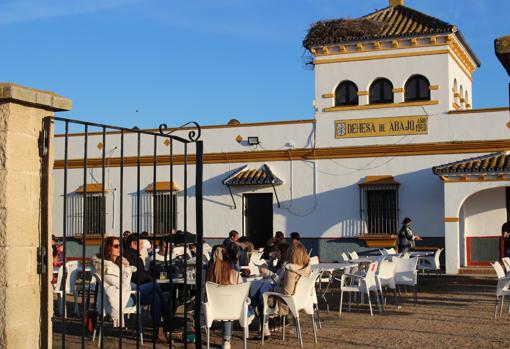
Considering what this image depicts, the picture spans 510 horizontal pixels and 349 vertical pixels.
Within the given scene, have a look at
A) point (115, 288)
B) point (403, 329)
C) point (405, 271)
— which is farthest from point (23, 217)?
point (405, 271)

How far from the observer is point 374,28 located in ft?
74.1

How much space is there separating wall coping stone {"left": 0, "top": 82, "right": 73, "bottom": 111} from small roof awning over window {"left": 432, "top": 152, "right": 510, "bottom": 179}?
622 inches

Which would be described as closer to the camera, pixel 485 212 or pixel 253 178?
pixel 485 212

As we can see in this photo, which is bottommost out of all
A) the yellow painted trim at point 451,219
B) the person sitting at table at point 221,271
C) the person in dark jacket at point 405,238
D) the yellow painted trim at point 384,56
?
the person sitting at table at point 221,271

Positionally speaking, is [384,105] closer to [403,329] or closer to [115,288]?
[403,329]

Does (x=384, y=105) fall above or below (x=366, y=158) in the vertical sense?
above

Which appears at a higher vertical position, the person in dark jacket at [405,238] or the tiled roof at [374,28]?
the tiled roof at [374,28]

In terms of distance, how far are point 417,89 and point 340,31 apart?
282 centimetres

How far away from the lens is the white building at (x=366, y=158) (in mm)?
21188

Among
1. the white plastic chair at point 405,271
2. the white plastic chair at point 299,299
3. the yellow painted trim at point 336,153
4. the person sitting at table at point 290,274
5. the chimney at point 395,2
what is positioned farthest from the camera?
the chimney at point 395,2

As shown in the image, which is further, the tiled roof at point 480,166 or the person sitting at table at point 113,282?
the tiled roof at point 480,166

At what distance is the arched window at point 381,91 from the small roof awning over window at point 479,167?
120 inches

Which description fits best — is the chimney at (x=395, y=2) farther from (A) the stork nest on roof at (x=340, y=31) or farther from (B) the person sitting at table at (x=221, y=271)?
(B) the person sitting at table at (x=221, y=271)

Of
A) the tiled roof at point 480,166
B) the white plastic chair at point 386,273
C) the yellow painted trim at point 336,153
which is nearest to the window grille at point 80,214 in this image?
the yellow painted trim at point 336,153
